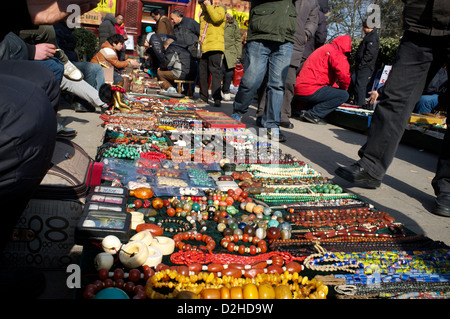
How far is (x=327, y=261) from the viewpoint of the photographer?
85.7 inches

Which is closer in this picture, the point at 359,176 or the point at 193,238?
the point at 193,238

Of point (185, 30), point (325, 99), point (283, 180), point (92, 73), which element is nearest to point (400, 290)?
point (283, 180)

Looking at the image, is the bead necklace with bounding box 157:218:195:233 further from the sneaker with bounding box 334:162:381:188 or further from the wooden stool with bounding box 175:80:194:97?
the wooden stool with bounding box 175:80:194:97

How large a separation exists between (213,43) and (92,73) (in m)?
2.79

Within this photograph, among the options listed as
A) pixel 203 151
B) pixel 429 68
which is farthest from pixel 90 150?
pixel 429 68

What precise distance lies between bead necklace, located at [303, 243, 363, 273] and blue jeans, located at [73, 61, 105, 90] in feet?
16.9

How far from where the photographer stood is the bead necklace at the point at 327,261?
2.09 meters

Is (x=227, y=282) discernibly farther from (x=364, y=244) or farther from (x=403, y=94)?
(x=403, y=94)

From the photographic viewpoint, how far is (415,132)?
6230 mm

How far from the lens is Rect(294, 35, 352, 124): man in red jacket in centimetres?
664

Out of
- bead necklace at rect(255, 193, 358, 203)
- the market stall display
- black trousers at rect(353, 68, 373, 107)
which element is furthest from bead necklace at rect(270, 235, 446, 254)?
black trousers at rect(353, 68, 373, 107)

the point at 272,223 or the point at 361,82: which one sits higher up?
the point at 361,82

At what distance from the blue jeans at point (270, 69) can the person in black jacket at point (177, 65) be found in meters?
4.12

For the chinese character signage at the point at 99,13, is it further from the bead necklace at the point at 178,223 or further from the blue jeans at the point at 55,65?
the bead necklace at the point at 178,223
